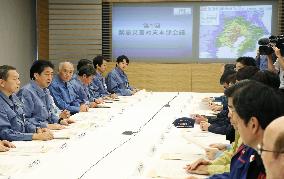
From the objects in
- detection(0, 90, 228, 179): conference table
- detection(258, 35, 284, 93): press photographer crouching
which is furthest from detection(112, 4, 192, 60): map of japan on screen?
detection(0, 90, 228, 179): conference table

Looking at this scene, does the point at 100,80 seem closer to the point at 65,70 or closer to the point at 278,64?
the point at 65,70

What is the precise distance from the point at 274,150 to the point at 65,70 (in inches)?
168

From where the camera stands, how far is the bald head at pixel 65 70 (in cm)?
495

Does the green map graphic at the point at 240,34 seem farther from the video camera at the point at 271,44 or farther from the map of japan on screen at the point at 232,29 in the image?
the video camera at the point at 271,44

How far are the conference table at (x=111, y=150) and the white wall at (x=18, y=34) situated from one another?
341cm

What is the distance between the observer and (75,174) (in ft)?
7.43

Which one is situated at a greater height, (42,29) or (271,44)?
(42,29)

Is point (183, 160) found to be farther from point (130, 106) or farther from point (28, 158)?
point (130, 106)

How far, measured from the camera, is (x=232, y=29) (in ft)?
27.5

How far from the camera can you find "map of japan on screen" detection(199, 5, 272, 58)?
27.1ft

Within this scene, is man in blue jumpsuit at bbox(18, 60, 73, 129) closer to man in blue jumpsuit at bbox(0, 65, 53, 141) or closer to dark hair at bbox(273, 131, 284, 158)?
man in blue jumpsuit at bbox(0, 65, 53, 141)

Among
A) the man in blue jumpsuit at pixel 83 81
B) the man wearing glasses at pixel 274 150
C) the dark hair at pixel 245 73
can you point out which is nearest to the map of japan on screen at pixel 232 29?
the man in blue jumpsuit at pixel 83 81

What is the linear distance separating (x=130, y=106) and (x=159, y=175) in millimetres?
2939

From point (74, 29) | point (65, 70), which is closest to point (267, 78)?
point (65, 70)
